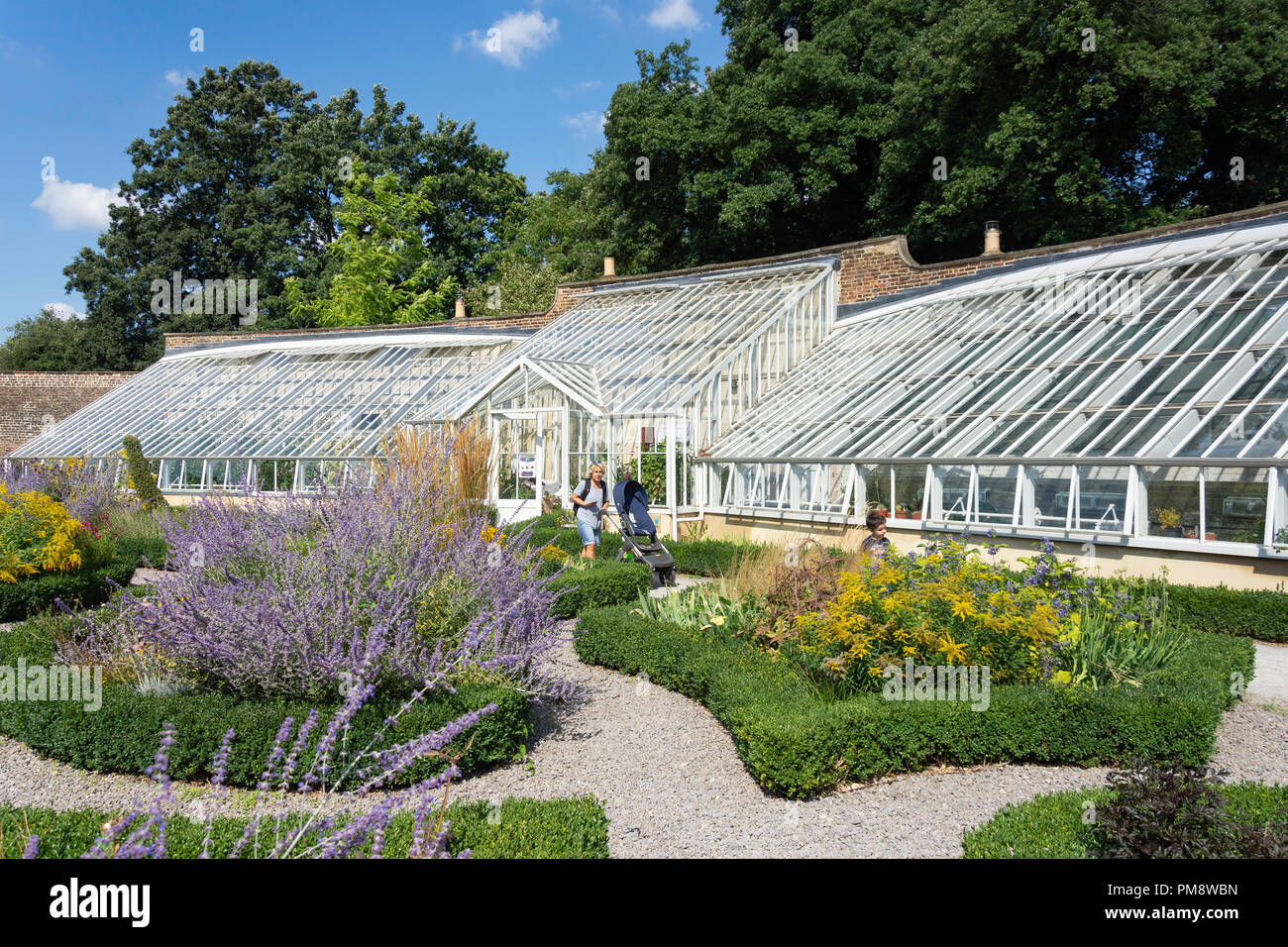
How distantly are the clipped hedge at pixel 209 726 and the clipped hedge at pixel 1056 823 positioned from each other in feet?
9.52

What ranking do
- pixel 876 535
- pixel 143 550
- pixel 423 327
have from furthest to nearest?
pixel 423 327 → pixel 143 550 → pixel 876 535

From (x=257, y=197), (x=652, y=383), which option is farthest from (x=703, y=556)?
(x=257, y=197)

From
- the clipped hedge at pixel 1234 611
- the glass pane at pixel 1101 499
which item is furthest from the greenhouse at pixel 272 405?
the clipped hedge at pixel 1234 611

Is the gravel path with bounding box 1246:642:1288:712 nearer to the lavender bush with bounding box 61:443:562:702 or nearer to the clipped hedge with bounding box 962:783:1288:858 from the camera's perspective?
the clipped hedge with bounding box 962:783:1288:858

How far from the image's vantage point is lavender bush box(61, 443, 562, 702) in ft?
17.2

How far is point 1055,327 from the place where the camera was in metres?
13.6

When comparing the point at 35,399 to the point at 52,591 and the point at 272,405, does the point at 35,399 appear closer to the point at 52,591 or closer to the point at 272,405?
the point at 272,405

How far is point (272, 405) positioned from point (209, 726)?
20.3 m

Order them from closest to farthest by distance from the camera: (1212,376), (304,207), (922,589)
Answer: (922,589)
(1212,376)
(304,207)

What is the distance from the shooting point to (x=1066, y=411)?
36.7 feet
